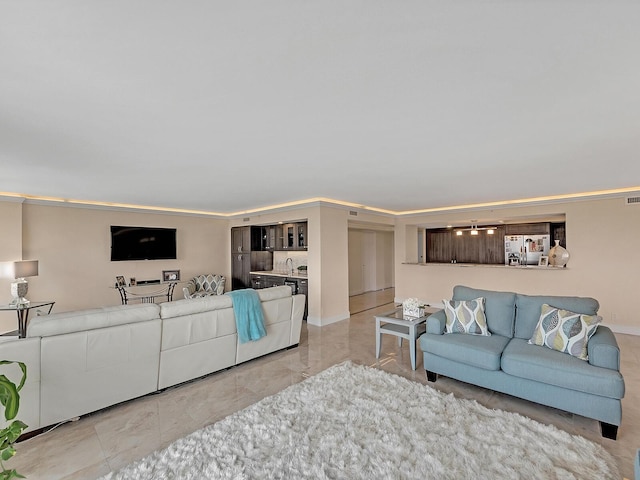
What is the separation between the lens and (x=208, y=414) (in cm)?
272

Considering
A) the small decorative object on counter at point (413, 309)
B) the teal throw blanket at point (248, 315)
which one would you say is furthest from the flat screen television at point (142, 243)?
the small decorative object on counter at point (413, 309)

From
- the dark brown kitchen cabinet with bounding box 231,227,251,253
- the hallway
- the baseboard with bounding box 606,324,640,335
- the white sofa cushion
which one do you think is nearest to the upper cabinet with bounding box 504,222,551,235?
the baseboard with bounding box 606,324,640,335

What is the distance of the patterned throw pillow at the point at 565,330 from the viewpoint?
271 centimetres

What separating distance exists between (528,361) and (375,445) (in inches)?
63.4

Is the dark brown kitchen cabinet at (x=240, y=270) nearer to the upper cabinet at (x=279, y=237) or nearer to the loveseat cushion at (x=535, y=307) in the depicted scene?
the upper cabinet at (x=279, y=237)

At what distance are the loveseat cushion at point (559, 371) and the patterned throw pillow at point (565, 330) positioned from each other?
74 millimetres

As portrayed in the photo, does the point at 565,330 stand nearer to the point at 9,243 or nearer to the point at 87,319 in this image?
the point at 87,319

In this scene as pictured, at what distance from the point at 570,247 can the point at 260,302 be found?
5793 millimetres

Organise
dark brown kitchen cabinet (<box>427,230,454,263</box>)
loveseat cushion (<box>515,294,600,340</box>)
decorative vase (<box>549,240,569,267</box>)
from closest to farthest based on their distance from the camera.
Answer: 1. loveseat cushion (<box>515,294,600,340</box>)
2. decorative vase (<box>549,240,569,267</box>)
3. dark brown kitchen cabinet (<box>427,230,454,263</box>)

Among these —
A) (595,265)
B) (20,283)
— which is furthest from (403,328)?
(20,283)

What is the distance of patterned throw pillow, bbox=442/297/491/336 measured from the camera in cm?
340

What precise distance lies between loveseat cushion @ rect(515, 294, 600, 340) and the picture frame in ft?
23.2

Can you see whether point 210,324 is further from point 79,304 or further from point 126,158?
point 79,304

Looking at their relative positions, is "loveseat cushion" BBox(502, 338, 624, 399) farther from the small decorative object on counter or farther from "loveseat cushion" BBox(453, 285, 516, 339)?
the small decorative object on counter
